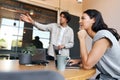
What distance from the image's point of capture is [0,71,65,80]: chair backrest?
0.42m

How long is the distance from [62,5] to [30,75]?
5.13 meters

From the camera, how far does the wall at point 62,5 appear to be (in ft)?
16.4

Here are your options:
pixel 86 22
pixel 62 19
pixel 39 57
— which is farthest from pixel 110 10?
pixel 39 57

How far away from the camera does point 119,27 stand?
4.54 metres

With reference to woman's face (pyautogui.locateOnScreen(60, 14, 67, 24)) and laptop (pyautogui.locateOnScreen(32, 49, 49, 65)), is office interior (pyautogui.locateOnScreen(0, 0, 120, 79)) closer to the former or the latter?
woman's face (pyautogui.locateOnScreen(60, 14, 67, 24))

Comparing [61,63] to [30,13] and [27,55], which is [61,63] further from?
[30,13]

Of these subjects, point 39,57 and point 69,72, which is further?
point 39,57

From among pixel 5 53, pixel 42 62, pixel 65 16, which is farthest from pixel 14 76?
pixel 5 53

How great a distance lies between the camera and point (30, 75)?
1.49 ft

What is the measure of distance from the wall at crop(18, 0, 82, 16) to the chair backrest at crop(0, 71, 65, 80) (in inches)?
174

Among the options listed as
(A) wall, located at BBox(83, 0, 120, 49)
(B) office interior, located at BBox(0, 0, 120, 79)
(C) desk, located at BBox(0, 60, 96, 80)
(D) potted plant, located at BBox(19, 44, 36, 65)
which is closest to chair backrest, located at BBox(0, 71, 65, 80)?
(C) desk, located at BBox(0, 60, 96, 80)

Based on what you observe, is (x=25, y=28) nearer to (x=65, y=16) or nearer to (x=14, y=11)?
(x=14, y=11)

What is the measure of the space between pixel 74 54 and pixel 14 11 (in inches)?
82.8

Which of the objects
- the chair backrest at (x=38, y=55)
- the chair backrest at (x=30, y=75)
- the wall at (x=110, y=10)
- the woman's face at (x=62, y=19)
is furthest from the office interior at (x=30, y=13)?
the chair backrest at (x=30, y=75)
